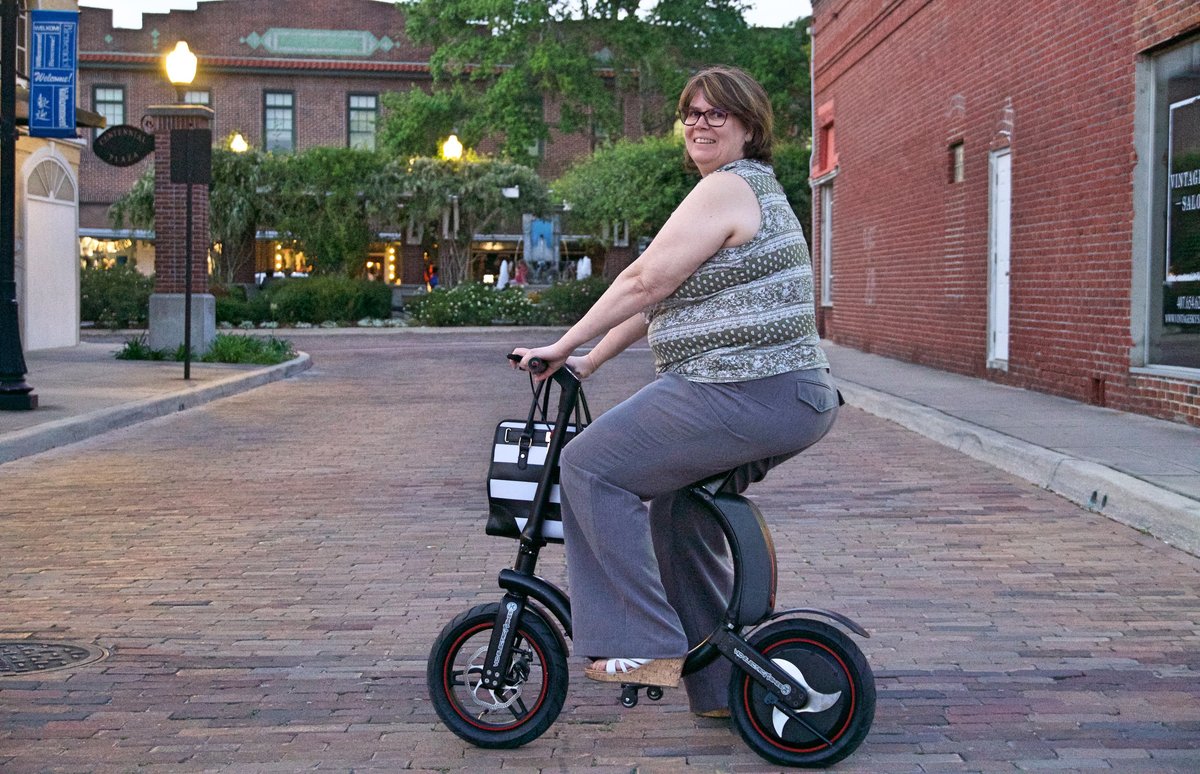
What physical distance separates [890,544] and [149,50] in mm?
51165

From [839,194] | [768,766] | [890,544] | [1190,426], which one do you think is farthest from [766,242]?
[839,194]

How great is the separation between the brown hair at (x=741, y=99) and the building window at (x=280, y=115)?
53.0m

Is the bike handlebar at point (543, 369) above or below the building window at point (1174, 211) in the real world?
below

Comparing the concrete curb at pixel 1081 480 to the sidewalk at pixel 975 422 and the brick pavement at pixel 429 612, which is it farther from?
the brick pavement at pixel 429 612

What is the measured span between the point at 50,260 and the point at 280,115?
32.3 m

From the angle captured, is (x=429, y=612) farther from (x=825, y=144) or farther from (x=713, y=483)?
(x=825, y=144)

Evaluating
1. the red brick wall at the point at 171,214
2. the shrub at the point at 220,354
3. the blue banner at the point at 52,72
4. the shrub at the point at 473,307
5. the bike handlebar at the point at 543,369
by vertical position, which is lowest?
the shrub at the point at 220,354

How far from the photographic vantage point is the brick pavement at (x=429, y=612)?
4.35 meters

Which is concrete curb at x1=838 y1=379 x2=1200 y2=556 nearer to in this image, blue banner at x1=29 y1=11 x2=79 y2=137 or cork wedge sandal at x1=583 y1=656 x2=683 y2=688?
cork wedge sandal at x1=583 y1=656 x2=683 y2=688

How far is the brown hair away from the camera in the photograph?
156 inches

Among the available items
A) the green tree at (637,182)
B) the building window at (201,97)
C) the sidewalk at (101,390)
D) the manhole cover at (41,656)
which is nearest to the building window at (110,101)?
the building window at (201,97)

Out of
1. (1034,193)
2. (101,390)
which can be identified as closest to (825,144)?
(1034,193)

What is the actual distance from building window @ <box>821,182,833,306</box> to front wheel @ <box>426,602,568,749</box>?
2483cm

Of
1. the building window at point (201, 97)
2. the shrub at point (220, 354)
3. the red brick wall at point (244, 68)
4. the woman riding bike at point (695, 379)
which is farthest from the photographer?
the building window at point (201, 97)
